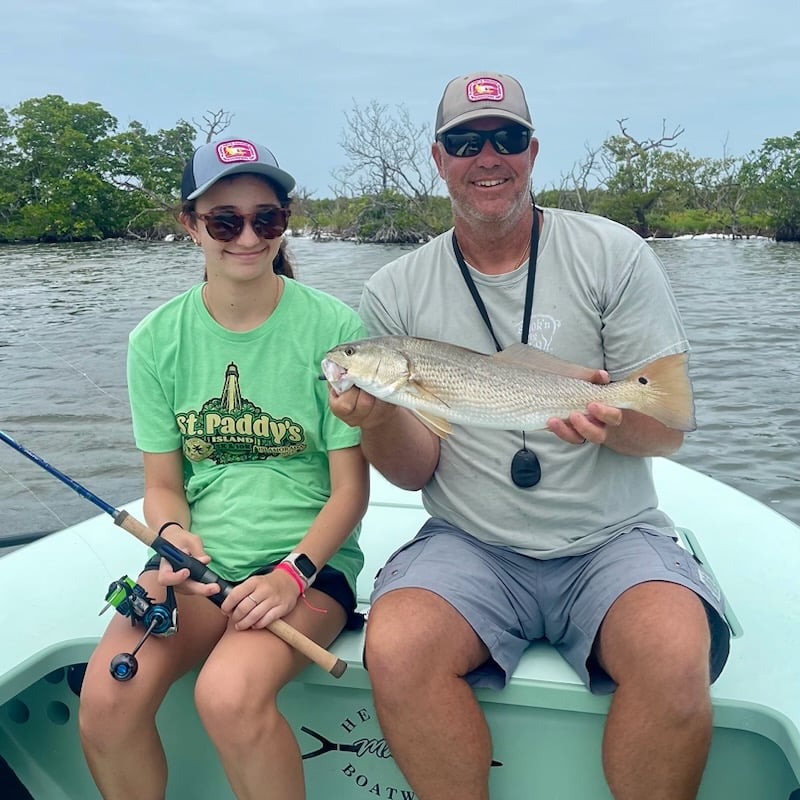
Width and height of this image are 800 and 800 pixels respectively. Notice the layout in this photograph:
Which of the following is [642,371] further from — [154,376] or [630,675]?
[154,376]

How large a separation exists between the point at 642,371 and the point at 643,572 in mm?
597

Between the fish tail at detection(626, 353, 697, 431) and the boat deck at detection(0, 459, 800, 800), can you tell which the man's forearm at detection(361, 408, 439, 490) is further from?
the fish tail at detection(626, 353, 697, 431)

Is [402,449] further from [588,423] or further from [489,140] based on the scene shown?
[489,140]

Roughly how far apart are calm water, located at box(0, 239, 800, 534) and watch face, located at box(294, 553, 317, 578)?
16.2ft

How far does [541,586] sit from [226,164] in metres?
1.66

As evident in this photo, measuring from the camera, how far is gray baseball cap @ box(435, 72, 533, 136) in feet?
9.37

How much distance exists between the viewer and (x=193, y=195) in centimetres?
271

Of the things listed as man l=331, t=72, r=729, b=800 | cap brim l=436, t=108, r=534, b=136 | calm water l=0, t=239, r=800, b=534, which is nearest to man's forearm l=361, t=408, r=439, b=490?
man l=331, t=72, r=729, b=800

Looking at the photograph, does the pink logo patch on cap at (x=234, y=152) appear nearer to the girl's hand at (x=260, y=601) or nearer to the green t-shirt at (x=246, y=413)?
the green t-shirt at (x=246, y=413)

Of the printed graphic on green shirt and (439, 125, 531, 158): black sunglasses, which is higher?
(439, 125, 531, 158): black sunglasses

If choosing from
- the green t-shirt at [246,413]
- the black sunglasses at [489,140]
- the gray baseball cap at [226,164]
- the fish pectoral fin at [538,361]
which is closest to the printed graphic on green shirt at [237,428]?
the green t-shirt at [246,413]

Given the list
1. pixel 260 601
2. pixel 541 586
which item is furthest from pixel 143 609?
pixel 541 586

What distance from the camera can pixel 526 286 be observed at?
9.46 ft

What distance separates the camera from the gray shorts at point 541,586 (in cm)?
244
